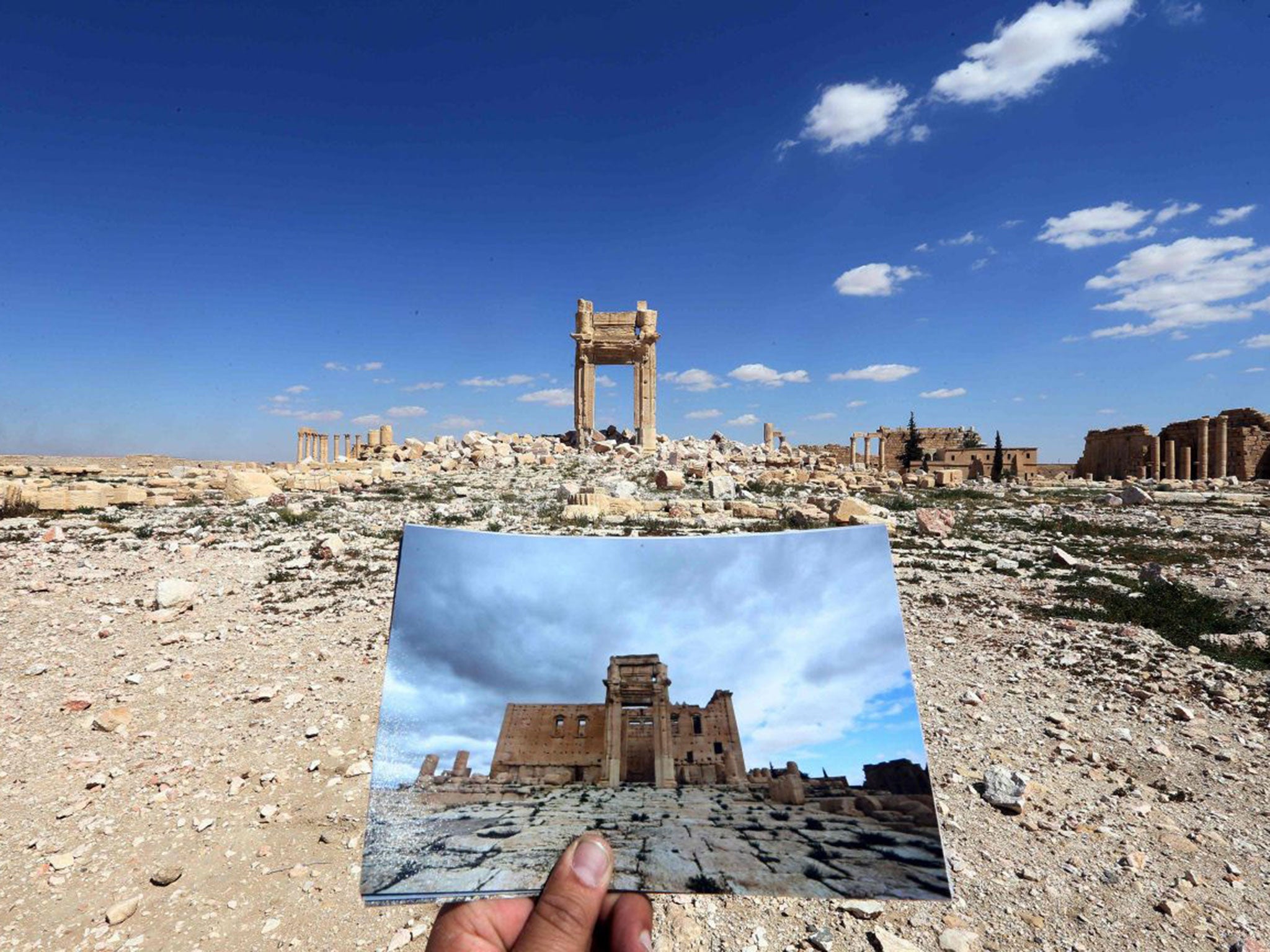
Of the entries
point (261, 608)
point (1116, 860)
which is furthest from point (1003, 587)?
point (261, 608)

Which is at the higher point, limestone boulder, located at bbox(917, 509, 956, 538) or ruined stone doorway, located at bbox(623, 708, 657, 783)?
ruined stone doorway, located at bbox(623, 708, 657, 783)

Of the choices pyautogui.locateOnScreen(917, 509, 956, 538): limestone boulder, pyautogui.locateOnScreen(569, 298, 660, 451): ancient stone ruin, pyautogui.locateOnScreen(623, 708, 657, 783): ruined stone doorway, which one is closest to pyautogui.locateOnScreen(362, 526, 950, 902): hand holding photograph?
pyautogui.locateOnScreen(623, 708, 657, 783): ruined stone doorway

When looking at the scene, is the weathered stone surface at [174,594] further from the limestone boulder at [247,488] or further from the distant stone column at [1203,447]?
the distant stone column at [1203,447]

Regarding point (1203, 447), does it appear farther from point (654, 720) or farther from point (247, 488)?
point (247, 488)

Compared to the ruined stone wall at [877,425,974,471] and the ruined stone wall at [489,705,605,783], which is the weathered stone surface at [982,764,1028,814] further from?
the ruined stone wall at [877,425,974,471]

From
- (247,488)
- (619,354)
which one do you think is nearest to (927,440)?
(619,354)

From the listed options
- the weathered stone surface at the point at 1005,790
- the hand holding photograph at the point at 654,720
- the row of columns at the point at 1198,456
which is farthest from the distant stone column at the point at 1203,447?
the hand holding photograph at the point at 654,720
